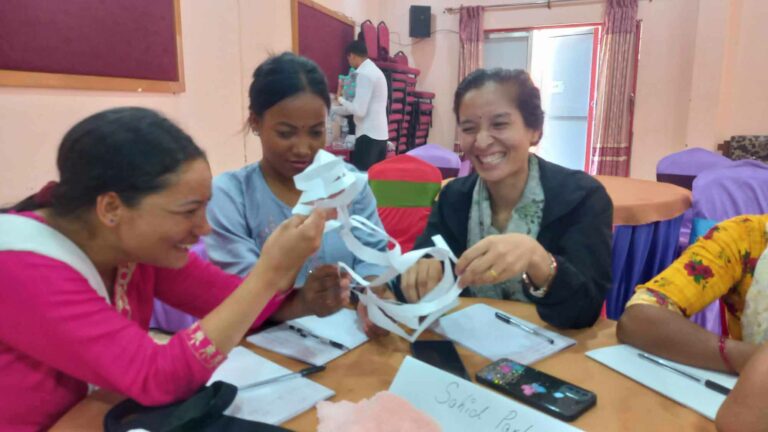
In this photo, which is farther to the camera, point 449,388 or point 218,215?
point 218,215

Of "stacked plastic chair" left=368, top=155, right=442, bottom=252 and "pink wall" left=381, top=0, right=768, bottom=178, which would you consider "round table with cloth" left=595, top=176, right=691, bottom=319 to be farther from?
"pink wall" left=381, top=0, right=768, bottom=178

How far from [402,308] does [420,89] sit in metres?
6.37

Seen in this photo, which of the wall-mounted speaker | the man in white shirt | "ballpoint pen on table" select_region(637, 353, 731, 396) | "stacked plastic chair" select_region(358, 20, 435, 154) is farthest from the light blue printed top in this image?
the wall-mounted speaker

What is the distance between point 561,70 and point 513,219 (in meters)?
5.57

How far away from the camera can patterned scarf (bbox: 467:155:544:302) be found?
138 cm

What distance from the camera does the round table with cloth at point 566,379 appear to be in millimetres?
760

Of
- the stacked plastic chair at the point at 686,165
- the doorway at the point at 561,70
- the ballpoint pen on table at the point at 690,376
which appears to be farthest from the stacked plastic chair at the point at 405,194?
the doorway at the point at 561,70

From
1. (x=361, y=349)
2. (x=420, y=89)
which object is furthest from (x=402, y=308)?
(x=420, y=89)

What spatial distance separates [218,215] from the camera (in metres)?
1.35

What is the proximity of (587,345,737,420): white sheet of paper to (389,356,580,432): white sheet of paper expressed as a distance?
0.25 metres

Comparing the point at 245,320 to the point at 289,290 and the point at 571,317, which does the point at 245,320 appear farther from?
the point at 571,317

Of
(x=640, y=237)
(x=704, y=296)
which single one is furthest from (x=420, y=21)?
(x=704, y=296)

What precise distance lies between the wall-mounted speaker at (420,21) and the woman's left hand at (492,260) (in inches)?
242

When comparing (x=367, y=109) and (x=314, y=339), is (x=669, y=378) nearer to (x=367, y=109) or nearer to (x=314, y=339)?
(x=314, y=339)
